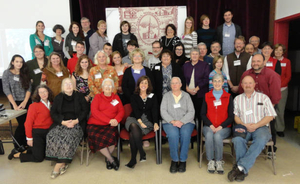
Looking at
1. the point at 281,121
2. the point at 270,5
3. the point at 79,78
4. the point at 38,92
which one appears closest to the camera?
the point at 38,92

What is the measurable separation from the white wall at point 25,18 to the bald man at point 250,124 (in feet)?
12.9

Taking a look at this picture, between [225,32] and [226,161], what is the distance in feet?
8.12

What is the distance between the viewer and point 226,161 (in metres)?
2.97

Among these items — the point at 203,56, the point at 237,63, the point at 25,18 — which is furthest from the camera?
the point at 25,18

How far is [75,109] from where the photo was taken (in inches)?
116

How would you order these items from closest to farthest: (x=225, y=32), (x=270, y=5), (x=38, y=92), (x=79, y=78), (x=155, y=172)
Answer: (x=155, y=172)
(x=38, y=92)
(x=79, y=78)
(x=225, y=32)
(x=270, y=5)

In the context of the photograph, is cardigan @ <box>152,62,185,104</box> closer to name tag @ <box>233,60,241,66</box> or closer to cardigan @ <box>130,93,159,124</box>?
cardigan @ <box>130,93,159,124</box>

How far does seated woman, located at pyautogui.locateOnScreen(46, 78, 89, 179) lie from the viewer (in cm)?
270

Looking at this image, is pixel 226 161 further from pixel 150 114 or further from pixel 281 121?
pixel 281 121

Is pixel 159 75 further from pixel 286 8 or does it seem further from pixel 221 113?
pixel 286 8

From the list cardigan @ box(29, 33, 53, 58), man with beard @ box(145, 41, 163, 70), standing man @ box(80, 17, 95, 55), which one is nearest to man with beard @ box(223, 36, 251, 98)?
man with beard @ box(145, 41, 163, 70)

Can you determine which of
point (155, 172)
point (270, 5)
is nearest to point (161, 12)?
point (270, 5)

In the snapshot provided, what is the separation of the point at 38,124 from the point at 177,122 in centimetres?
184

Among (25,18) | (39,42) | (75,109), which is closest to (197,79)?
(75,109)
